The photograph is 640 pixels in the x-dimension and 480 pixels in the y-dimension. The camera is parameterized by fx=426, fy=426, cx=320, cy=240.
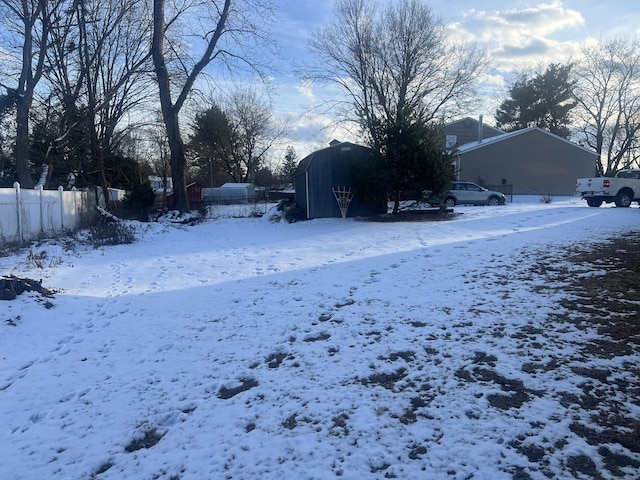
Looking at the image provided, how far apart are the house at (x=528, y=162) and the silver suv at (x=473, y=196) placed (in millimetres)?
8672

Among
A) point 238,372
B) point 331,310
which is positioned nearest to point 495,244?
point 331,310

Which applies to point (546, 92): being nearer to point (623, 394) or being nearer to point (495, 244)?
point (495, 244)

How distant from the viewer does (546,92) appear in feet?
145

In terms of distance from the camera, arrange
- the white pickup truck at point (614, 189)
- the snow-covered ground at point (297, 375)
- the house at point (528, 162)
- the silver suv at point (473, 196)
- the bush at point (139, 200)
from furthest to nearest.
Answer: the house at point (528, 162) → the silver suv at point (473, 196) → the bush at point (139, 200) → the white pickup truck at point (614, 189) → the snow-covered ground at point (297, 375)

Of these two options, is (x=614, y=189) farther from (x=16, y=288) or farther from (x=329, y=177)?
(x=16, y=288)

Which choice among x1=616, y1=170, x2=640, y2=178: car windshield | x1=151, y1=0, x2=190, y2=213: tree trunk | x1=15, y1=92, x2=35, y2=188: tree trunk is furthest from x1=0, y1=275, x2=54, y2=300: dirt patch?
x1=616, y1=170, x2=640, y2=178: car windshield

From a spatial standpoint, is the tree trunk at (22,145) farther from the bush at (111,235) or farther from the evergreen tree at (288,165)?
the evergreen tree at (288,165)

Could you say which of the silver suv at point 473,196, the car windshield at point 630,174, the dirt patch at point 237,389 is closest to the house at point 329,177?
the silver suv at point 473,196

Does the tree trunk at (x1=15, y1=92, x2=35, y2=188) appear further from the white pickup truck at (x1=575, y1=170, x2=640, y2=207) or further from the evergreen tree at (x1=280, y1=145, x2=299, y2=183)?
the evergreen tree at (x1=280, y1=145, x2=299, y2=183)

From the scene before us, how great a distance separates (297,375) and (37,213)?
12655mm

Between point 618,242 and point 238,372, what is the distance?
352 inches

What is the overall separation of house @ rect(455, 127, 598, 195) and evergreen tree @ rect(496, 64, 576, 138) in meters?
12.6

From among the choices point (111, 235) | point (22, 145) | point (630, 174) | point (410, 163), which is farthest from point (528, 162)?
point (22, 145)

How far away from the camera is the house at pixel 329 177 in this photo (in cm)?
1811
